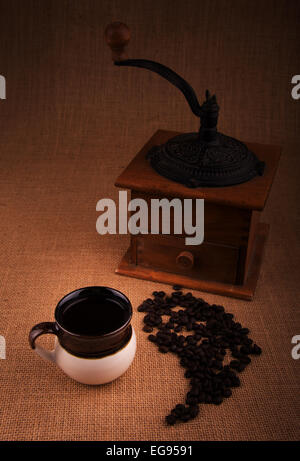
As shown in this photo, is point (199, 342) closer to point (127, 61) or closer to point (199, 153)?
point (199, 153)

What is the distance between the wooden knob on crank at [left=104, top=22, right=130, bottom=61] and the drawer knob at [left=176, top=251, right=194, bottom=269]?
645mm

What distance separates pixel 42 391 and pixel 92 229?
32.2 inches

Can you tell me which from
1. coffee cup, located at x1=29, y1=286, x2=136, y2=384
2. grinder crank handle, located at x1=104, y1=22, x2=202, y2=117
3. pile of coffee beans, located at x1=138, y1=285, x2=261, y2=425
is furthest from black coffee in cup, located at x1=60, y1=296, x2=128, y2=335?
grinder crank handle, located at x1=104, y1=22, x2=202, y2=117

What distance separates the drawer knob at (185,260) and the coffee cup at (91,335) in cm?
43

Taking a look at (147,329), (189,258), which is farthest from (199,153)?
(147,329)

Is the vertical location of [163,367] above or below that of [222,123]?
below

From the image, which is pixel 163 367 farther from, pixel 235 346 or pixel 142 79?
pixel 142 79

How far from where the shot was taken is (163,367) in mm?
1563

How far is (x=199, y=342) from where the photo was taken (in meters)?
1.66

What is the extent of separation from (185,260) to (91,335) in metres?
0.54

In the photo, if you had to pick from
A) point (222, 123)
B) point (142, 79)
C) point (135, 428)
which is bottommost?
point (135, 428)

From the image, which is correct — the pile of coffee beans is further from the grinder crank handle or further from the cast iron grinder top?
the grinder crank handle

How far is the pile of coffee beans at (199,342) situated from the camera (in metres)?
1.47

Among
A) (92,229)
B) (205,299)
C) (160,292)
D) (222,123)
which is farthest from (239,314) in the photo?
(222,123)
